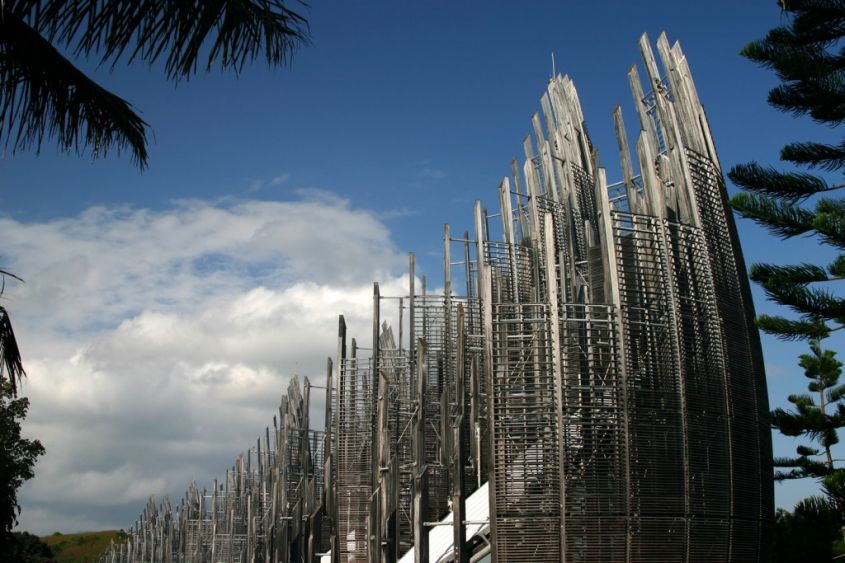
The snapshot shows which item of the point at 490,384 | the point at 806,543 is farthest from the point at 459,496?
the point at 806,543

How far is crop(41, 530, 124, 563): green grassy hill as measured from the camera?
60094 mm

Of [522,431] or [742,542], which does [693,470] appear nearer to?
[742,542]

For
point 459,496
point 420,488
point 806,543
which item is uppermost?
point 420,488

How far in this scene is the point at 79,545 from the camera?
64.4 metres

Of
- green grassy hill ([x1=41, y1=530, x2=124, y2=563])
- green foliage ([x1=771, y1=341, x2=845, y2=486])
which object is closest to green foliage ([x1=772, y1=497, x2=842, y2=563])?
green foliage ([x1=771, y1=341, x2=845, y2=486])

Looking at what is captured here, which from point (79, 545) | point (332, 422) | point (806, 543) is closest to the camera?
point (806, 543)

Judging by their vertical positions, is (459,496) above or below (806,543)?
above

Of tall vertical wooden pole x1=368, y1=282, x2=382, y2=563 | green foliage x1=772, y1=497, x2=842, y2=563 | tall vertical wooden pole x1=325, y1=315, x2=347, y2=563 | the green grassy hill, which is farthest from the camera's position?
the green grassy hill

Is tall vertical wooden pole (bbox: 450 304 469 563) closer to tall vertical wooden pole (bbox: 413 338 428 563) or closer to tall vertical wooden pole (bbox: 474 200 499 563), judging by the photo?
→ tall vertical wooden pole (bbox: 413 338 428 563)

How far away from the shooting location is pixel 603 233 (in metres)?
11.4

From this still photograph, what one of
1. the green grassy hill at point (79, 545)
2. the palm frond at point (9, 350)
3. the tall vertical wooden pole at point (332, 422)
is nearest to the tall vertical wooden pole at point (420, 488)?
→ the tall vertical wooden pole at point (332, 422)

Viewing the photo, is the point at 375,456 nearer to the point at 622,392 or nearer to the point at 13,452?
the point at 622,392

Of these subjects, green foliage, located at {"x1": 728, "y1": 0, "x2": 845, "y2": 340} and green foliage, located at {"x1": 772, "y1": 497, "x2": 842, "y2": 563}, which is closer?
green foliage, located at {"x1": 728, "y1": 0, "x2": 845, "y2": 340}

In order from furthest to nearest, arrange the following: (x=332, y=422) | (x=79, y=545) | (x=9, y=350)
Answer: (x=79, y=545), (x=332, y=422), (x=9, y=350)
